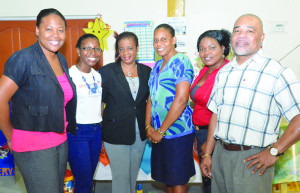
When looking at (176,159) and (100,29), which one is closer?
(176,159)

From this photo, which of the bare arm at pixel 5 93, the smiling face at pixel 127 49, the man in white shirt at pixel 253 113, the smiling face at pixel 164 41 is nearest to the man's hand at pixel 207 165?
the man in white shirt at pixel 253 113

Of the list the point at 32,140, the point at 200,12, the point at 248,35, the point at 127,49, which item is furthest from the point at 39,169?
the point at 200,12

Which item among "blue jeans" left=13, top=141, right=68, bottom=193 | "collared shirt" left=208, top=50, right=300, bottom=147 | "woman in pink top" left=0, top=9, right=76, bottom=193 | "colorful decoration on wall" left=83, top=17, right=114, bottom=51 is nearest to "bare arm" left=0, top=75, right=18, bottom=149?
"woman in pink top" left=0, top=9, right=76, bottom=193

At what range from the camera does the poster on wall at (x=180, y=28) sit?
327cm

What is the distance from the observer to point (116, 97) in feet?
6.26

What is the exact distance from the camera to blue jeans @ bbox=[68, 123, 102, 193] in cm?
187

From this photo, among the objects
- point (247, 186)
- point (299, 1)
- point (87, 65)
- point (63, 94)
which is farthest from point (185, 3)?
point (247, 186)

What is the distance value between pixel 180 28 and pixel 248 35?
202 centimetres

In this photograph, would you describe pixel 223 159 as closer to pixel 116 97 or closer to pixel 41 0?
pixel 116 97

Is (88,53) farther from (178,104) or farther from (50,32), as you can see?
(178,104)

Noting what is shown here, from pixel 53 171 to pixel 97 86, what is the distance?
80cm

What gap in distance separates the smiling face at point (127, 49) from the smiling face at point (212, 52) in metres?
0.59

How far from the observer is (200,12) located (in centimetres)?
327

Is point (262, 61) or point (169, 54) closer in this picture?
point (262, 61)
